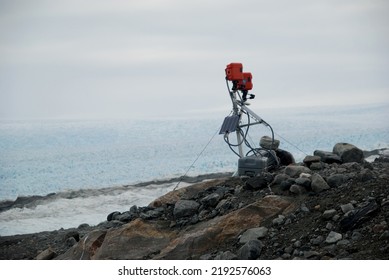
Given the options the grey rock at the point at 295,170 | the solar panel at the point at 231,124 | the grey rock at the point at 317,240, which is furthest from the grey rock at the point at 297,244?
the solar panel at the point at 231,124

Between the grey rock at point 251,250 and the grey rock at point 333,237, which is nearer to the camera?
the grey rock at point 333,237

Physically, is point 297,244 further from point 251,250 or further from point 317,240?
point 251,250

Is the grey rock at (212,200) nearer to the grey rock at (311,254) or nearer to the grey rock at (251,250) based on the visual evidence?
the grey rock at (251,250)

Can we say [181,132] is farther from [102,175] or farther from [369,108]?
[369,108]

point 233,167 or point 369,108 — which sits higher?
point 369,108

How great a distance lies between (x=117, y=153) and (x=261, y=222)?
26.6ft

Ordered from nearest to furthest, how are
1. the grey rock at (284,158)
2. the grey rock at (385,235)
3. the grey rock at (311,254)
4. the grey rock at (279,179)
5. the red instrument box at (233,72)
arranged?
the grey rock at (385,235) < the grey rock at (311,254) < the grey rock at (279,179) < the red instrument box at (233,72) < the grey rock at (284,158)

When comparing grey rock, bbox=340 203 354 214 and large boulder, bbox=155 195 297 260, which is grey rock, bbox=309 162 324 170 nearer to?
large boulder, bbox=155 195 297 260

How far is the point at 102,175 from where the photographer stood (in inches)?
580

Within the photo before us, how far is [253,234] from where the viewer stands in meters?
7.98

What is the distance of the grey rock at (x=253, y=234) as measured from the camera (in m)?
7.94

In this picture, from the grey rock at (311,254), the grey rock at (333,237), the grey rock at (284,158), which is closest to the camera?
the grey rock at (311,254)
